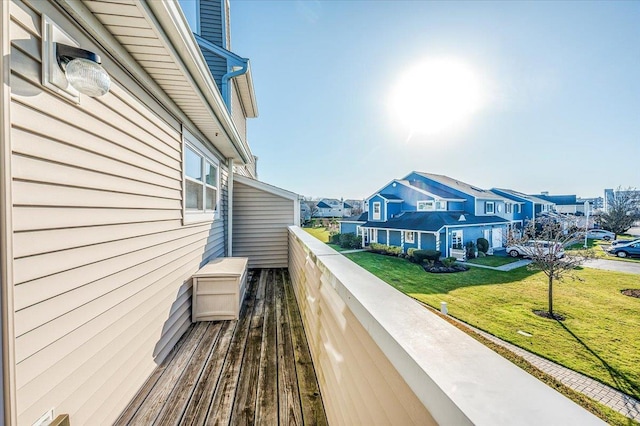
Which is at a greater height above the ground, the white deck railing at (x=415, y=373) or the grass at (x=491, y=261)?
the white deck railing at (x=415, y=373)

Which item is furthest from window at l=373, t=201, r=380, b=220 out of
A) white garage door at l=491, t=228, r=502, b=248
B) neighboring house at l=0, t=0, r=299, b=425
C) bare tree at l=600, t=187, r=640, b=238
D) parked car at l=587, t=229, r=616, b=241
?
neighboring house at l=0, t=0, r=299, b=425

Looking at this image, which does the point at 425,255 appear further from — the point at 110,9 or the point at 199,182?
the point at 110,9

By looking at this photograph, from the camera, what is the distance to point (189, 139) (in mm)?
3434

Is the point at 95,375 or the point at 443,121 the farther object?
the point at 443,121

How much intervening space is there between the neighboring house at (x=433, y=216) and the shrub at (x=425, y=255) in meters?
0.88

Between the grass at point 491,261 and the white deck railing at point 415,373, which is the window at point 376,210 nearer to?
the grass at point 491,261

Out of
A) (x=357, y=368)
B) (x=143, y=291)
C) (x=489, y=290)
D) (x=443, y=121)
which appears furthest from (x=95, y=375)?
(x=443, y=121)

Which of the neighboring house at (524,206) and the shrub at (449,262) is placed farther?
the neighboring house at (524,206)

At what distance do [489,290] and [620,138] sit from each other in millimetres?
6511

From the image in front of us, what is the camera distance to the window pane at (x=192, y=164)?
11.1ft

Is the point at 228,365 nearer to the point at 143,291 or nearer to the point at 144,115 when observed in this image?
the point at 143,291

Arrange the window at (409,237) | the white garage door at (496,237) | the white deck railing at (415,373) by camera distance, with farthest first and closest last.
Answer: the white garage door at (496,237) → the window at (409,237) → the white deck railing at (415,373)

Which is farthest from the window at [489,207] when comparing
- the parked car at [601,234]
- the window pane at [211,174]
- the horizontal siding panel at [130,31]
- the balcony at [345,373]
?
the horizontal siding panel at [130,31]

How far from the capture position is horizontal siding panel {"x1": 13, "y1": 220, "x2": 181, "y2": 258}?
118 cm
